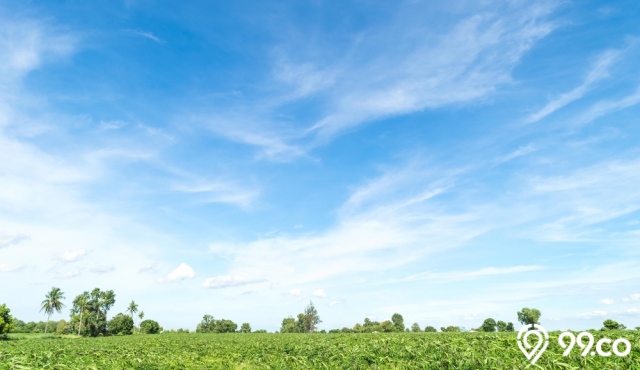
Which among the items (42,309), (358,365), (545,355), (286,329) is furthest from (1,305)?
(545,355)

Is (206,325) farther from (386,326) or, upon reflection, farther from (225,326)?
(386,326)

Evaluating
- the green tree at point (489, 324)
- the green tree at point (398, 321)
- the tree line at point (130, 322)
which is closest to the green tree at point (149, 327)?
the tree line at point (130, 322)

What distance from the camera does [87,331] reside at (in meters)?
117

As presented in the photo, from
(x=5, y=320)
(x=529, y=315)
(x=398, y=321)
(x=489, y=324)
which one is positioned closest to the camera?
(x=5, y=320)

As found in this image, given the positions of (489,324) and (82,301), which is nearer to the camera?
(489,324)

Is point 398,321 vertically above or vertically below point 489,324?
below

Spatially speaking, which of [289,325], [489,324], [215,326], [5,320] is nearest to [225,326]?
[215,326]

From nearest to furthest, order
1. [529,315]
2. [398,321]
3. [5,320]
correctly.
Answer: [5,320], [529,315], [398,321]

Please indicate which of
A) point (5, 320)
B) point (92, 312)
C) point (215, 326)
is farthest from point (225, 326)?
point (5, 320)

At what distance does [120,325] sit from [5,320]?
37.0m

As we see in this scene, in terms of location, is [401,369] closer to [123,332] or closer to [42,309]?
[123,332]

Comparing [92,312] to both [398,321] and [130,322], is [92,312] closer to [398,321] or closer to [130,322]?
[130,322]

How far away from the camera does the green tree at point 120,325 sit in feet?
371

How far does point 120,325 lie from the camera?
372ft
